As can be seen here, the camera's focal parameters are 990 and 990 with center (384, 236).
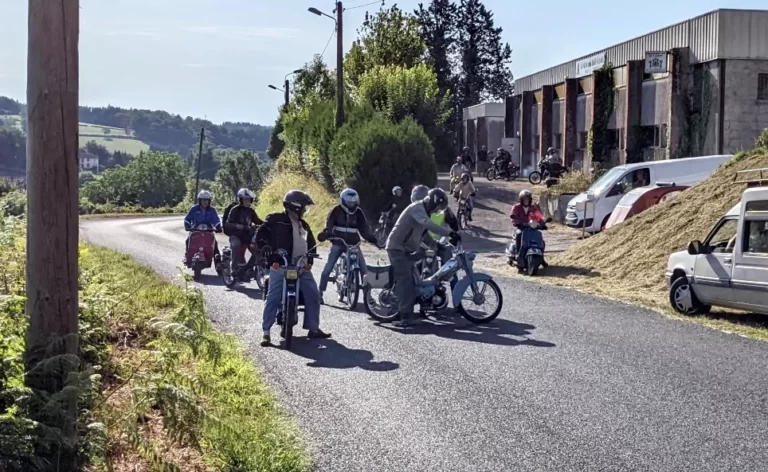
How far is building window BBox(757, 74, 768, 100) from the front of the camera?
3381 centimetres

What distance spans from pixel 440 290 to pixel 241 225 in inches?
219

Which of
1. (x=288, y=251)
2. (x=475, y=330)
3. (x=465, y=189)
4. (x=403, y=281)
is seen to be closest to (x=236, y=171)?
(x=465, y=189)

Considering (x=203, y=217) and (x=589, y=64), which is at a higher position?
(x=589, y=64)

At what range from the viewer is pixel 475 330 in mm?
12141

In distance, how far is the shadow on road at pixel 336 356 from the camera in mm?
9773

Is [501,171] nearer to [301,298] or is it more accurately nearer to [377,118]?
[377,118]

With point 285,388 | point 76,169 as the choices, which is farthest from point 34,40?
point 285,388

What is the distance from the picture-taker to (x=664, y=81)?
123 feet

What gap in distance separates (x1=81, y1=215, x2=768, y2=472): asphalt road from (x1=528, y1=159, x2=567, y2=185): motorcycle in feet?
87.5

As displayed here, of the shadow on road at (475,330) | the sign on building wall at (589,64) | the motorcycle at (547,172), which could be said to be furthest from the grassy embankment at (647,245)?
the sign on building wall at (589,64)

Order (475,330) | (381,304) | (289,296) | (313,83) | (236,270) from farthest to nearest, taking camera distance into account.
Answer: (313,83) < (236,270) < (381,304) < (475,330) < (289,296)

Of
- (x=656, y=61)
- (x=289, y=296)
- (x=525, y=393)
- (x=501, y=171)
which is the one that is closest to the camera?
(x=525, y=393)

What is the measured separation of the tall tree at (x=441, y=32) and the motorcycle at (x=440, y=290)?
246 feet

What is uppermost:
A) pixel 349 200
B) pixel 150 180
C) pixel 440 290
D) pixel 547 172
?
pixel 547 172
